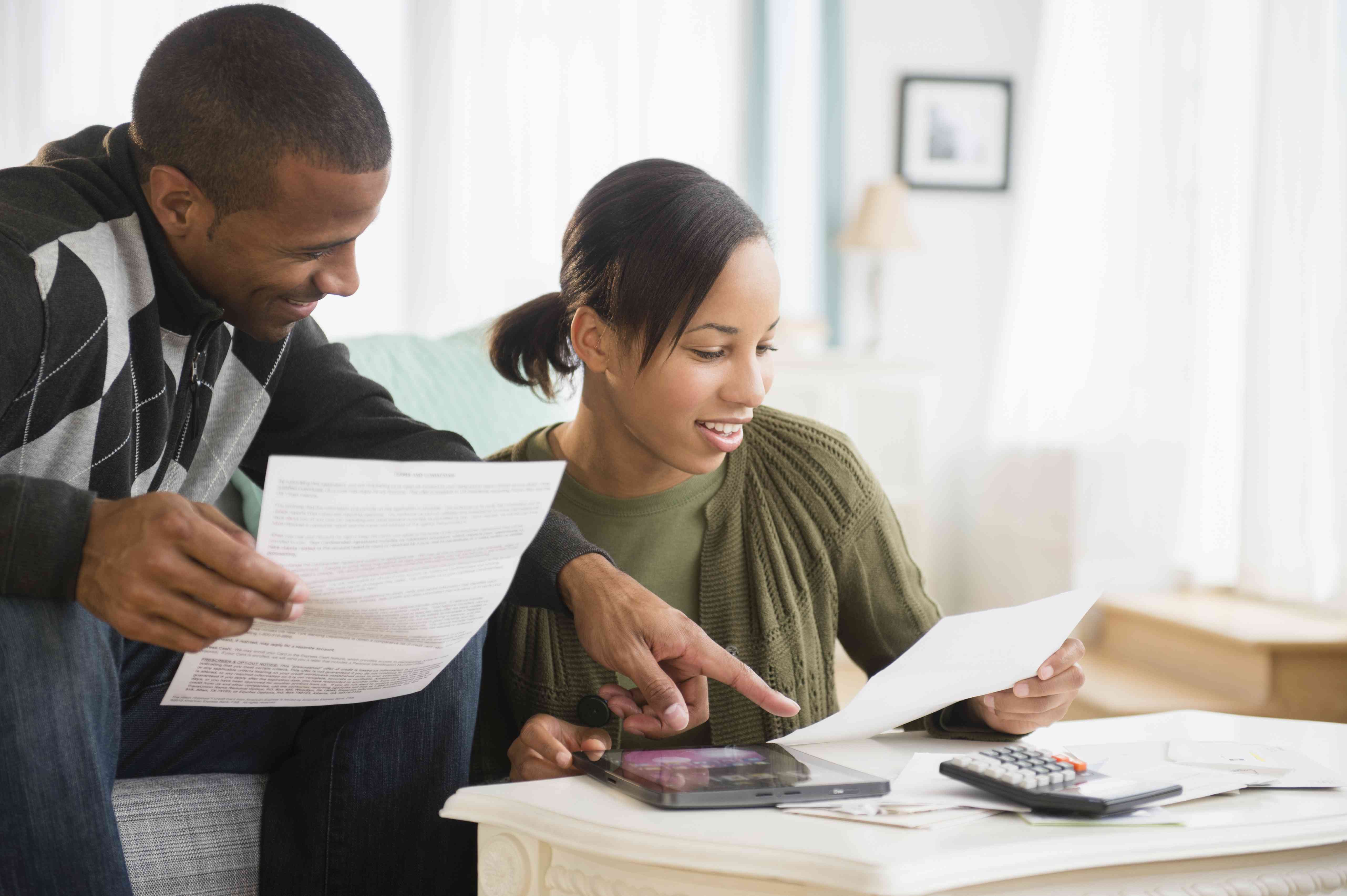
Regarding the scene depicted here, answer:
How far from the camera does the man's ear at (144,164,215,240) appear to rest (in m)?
1.07

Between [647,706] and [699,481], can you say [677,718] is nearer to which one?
[647,706]

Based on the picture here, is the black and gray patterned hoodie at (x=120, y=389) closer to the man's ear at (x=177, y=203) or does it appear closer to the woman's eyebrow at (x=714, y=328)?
the man's ear at (x=177, y=203)

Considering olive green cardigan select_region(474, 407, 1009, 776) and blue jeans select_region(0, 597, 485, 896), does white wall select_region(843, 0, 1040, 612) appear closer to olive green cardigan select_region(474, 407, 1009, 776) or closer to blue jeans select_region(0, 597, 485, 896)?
olive green cardigan select_region(474, 407, 1009, 776)

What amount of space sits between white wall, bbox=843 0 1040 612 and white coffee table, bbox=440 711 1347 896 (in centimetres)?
321

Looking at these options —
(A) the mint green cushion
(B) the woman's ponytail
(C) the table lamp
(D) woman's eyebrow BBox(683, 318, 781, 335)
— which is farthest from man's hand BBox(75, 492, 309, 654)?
(C) the table lamp

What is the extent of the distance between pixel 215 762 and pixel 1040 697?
0.79m

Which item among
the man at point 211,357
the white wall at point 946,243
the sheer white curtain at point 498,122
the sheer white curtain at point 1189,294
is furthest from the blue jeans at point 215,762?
the white wall at point 946,243

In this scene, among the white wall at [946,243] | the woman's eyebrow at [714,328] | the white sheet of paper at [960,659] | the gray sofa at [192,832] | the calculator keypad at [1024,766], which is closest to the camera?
the calculator keypad at [1024,766]

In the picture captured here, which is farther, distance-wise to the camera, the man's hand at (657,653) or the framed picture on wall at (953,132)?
the framed picture on wall at (953,132)

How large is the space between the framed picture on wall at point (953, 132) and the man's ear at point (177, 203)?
334 centimetres

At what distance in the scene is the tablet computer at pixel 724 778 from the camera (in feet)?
2.66

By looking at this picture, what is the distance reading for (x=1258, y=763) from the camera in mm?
963

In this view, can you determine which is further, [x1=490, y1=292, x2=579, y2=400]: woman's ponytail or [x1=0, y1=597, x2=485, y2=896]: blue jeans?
[x1=490, y1=292, x2=579, y2=400]: woman's ponytail

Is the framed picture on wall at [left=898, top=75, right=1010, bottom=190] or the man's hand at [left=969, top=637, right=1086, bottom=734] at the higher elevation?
the framed picture on wall at [left=898, top=75, right=1010, bottom=190]
